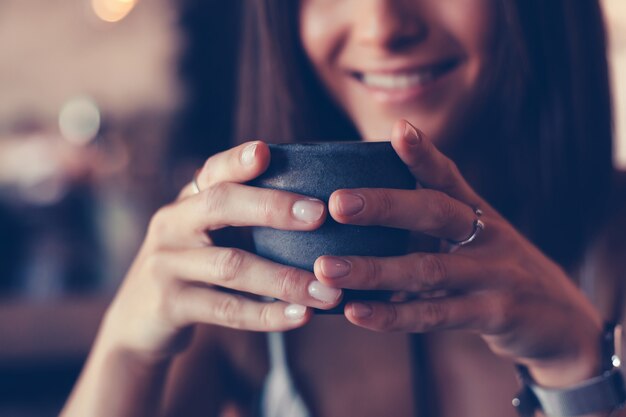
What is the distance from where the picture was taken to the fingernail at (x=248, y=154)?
1.83 feet

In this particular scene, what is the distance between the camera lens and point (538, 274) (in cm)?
71

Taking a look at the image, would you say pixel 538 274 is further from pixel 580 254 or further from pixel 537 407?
pixel 580 254

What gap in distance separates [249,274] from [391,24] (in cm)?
51

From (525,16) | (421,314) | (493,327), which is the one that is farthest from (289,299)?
(525,16)

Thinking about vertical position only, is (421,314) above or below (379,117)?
below

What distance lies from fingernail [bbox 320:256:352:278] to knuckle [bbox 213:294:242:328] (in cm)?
14

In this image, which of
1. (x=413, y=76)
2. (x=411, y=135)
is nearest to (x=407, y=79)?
(x=413, y=76)

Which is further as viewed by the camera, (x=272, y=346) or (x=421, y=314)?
(x=272, y=346)

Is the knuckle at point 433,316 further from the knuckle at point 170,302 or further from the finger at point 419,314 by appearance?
the knuckle at point 170,302

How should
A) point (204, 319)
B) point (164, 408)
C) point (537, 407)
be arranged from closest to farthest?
point (204, 319) → point (537, 407) → point (164, 408)

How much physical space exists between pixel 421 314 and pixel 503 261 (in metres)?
0.12

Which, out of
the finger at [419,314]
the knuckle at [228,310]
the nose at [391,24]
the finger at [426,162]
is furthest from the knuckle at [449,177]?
the nose at [391,24]

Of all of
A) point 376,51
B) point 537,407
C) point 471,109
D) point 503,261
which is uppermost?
point 376,51

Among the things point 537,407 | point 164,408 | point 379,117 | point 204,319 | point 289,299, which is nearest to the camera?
point 289,299
